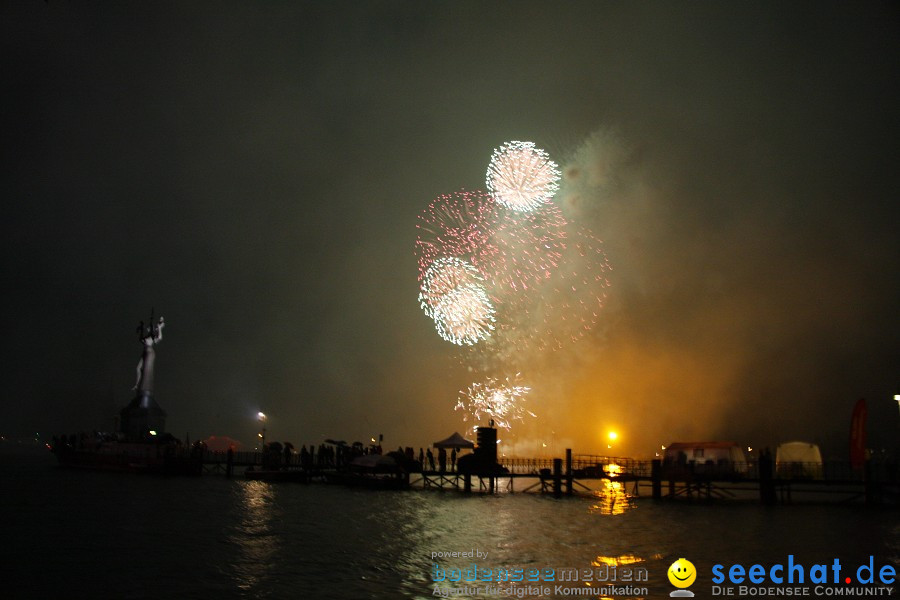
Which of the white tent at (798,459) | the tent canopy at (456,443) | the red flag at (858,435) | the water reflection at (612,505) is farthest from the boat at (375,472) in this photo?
the red flag at (858,435)

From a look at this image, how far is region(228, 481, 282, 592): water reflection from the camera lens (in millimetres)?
20781

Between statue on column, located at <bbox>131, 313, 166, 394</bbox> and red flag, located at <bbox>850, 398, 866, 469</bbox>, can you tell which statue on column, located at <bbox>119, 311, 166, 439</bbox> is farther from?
red flag, located at <bbox>850, 398, 866, 469</bbox>

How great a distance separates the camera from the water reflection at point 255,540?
68.2ft

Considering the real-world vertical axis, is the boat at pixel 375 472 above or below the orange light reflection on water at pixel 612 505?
above

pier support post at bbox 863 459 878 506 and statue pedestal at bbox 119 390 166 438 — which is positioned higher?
statue pedestal at bbox 119 390 166 438

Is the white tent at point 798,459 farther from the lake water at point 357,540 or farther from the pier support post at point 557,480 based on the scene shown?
the pier support post at point 557,480

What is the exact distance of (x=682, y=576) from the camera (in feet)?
69.6

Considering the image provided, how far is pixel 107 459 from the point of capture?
64312 mm

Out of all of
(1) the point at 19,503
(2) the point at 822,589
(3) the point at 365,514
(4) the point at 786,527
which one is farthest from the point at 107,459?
(2) the point at 822,589

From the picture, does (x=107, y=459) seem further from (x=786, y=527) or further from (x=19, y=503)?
(x=786, y=527)

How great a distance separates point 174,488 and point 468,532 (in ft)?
89.8

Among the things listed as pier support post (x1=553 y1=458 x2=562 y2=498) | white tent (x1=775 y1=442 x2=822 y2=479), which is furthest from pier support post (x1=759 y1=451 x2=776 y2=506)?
pier support post (x1=553 y1=458 x2=562 y2=498)

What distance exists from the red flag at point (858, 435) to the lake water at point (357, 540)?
10.0ft

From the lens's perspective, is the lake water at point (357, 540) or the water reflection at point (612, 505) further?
the water reflection at point (612, 505)
